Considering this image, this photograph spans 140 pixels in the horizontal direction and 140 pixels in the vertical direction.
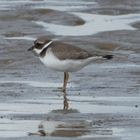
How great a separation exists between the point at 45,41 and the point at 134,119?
331 centimetres

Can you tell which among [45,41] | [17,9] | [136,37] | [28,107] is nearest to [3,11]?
[17,9]

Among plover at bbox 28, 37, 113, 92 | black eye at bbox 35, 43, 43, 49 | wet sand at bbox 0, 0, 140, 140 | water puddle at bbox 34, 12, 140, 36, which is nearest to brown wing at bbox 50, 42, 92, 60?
plover at bbox 28, 37, 113, 92

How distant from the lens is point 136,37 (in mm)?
18281

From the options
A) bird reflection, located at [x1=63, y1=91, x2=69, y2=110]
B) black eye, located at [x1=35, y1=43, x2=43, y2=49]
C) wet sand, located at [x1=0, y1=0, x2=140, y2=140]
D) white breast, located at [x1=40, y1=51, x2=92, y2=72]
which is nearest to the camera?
wet sand, located at [x1=0, y1=0, x2=140, y2=140]

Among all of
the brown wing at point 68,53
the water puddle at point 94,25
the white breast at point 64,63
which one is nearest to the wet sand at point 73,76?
the water puddle at point 94,25

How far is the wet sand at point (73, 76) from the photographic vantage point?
10.2 meters

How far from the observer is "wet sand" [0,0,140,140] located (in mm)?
10234

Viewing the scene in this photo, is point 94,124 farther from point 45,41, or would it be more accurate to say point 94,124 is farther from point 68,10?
point 68,10

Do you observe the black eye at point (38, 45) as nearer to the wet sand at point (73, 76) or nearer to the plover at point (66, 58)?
the plover at point (66, 58)

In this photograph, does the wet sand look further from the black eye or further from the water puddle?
the black eye

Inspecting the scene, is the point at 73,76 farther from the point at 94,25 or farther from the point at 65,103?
the point at 94,25

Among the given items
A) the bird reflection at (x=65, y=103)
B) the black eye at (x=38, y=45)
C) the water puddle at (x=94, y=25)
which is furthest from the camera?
the water puddle at (x=94, y=25)

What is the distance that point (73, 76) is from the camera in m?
14.4

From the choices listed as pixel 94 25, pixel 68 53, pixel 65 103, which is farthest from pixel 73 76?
pixel 94 25
